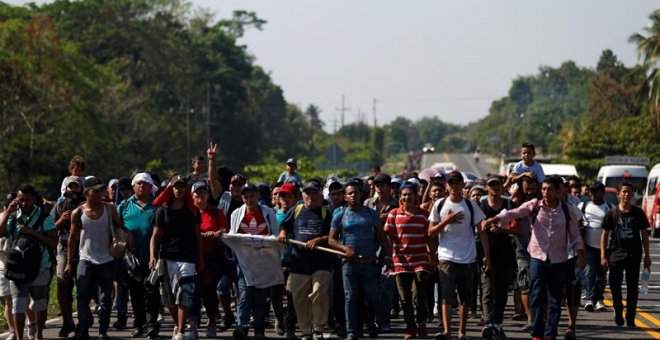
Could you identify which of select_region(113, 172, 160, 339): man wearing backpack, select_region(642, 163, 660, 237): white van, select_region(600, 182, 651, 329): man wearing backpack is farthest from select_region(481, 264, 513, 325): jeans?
select_region(642, 163, 660, 237): white van

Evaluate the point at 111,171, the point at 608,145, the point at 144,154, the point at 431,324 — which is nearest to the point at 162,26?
the point at 144,154

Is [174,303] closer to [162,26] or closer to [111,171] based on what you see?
[111,171]

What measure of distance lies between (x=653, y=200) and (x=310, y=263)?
91.3 ft

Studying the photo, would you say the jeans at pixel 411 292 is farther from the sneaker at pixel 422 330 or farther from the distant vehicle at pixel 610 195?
the distant vehicle at pixel 610 195

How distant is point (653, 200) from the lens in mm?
40375

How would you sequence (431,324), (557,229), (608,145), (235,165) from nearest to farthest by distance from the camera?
(557,229) → (431,324) → (608,145) → (235,165)

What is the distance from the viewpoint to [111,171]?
6519cm

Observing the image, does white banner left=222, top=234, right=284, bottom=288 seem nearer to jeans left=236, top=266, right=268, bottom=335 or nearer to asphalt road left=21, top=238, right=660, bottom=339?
jeans left=236, top=266, right=268, bottom=335

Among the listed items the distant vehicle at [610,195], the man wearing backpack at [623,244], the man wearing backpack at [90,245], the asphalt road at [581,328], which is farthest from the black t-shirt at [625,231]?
the distant vehicle at [610,195]

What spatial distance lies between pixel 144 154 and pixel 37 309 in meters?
64.3

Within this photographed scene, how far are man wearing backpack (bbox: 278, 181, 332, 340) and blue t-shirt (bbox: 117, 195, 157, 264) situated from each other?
1.63m

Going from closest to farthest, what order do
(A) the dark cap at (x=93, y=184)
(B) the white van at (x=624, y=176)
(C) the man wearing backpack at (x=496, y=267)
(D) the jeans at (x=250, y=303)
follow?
(A) the dark cap at (x=93, y=184) < (D) the jeans at (x=250, y=303) < (C) the man wearing backpack at (x=496, y=267) < (B) the white van at (x=624, y=176)

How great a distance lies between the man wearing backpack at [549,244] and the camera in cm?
1346

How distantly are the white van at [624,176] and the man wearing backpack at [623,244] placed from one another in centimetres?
2885
